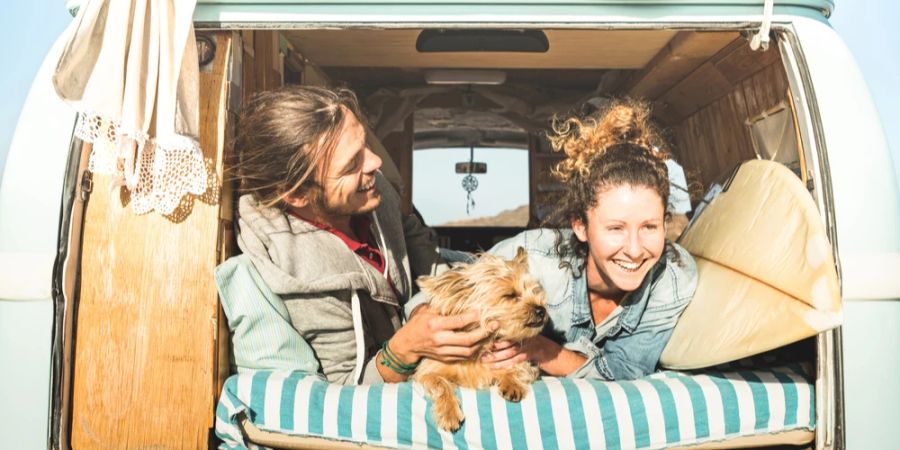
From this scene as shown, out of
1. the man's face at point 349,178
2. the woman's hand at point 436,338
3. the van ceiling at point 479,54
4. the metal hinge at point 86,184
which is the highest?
the van ceiling at point 479,54

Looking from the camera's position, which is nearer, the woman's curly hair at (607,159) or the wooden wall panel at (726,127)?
the woman's curly hair at (607,159)

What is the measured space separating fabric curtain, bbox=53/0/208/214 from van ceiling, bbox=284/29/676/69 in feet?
4.61

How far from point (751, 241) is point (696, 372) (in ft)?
1.71

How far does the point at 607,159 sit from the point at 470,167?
192 inches

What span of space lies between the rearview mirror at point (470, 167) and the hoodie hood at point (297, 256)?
4.83 meters

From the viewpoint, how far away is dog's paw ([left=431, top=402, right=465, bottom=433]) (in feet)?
7.72

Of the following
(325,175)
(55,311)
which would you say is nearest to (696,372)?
(325,175)

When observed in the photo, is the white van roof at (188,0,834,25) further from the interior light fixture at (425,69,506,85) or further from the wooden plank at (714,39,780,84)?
the interior light fixture at (425,69,506,85)

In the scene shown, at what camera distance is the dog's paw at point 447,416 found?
2.35 meters

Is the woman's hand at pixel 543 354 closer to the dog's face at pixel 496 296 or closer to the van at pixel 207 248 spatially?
the dog's face at pixel 496 296

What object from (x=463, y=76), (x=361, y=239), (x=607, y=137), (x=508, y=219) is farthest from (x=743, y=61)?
(x=508, y=219)

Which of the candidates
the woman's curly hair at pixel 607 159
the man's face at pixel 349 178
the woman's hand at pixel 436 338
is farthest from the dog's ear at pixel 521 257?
the man's face at pixel 349 178

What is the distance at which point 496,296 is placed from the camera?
2.75 m

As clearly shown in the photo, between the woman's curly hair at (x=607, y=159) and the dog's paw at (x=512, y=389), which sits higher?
the woman's curly hair at (x=607, y=159)
